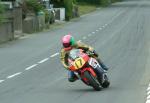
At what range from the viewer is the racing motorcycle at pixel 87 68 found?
617 inches

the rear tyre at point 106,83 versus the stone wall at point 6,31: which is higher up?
the rear tyre at point 106,83

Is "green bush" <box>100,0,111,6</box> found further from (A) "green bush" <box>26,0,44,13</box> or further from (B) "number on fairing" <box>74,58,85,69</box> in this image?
(B) "number on fairing" <box>74,58,85,69</box>

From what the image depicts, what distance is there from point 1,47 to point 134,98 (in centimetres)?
2022

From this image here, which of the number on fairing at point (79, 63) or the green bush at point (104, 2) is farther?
the green bush at point (104, 2)

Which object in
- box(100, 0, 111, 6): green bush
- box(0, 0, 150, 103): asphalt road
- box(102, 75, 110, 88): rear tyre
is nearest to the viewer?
box(0, 0, 150, 103): asphalt road

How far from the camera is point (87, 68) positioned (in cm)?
1577

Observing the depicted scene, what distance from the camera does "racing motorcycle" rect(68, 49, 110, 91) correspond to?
15.7 metres

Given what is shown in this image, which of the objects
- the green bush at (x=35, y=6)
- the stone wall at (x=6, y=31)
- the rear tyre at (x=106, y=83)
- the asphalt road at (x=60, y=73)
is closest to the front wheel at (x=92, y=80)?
the asphalt road at (x=60, y=73)

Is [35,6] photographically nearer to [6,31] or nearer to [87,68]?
[6,31]

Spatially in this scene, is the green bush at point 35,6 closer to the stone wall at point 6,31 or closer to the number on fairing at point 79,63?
the stone wall at point 6,31

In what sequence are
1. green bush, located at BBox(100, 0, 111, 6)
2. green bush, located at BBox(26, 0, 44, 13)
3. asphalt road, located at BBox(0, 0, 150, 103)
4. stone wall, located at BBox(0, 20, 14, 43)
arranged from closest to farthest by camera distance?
asphalt road, located at BBox(0, 0, 150, 103) < stone wall, located at BBox(0, 20, 14, 43) < green bush, located at BBox(26, 0, 44, 13) < green bush, located at BBox(100, 0, 111, 6)

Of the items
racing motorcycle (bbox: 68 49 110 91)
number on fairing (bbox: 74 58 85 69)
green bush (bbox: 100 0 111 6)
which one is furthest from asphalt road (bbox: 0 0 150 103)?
green bush (bbox: 100 0 111 6)

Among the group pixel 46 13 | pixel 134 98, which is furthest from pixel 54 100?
pixel 46 13

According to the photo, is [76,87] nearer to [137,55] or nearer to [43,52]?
[137,55]
